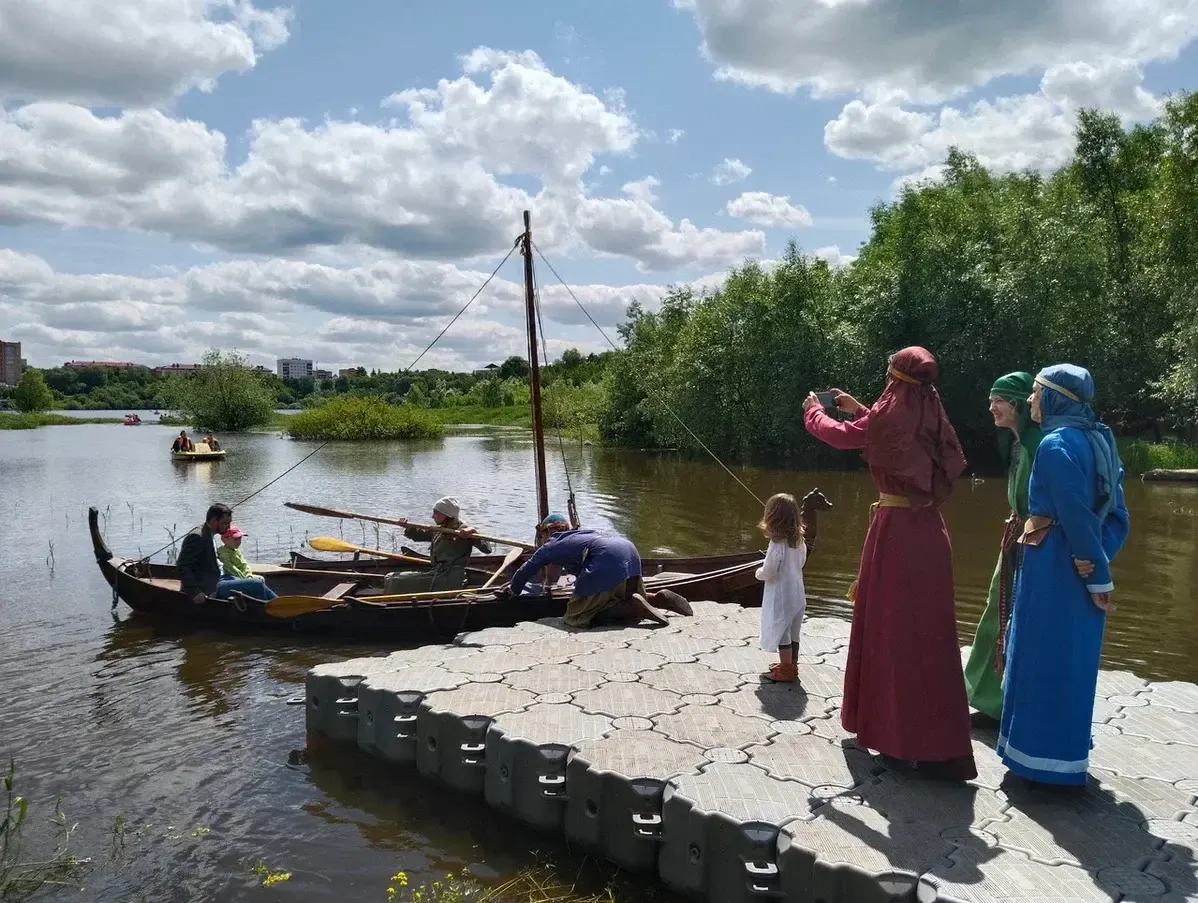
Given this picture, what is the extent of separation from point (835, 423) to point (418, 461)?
38.1 meters

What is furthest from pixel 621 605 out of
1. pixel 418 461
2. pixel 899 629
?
pixel 418 461

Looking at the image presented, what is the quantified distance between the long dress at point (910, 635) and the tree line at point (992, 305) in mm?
24098

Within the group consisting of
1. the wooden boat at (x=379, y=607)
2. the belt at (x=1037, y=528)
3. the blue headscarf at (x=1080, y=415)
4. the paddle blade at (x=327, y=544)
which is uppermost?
the blue headscarf at (x=1080, y=415)

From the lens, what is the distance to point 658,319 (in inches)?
2031

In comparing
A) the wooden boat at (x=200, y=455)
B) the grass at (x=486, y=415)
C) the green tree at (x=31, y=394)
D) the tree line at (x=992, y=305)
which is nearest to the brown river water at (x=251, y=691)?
the tree line at (x=992, y=305)

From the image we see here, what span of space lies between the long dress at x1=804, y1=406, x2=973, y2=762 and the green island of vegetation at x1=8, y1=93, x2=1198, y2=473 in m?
22.1

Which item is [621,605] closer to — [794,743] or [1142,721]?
[794,743]

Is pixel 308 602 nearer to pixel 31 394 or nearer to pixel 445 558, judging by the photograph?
pixel 445 558

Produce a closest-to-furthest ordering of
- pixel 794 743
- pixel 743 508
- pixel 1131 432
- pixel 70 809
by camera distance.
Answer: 1. pixel 794 743
2. pixel 70 809
3. pixel 743 508
4. pixel 1131 432

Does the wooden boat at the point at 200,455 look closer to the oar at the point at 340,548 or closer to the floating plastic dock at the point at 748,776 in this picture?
the oar at the point at 340,548

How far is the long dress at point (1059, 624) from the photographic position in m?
4.33

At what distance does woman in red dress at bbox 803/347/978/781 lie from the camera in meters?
4.75

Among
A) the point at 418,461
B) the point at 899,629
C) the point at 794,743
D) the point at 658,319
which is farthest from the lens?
the point at 658,319

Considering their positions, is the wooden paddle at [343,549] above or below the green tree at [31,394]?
below
